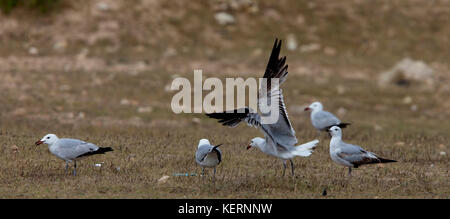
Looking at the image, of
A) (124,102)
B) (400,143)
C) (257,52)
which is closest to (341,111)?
(400,143)

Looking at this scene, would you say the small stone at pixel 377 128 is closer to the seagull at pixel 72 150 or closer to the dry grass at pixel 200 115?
the dry grass at pixel 200 115

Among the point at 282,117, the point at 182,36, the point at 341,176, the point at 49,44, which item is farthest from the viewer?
the point at 182,36

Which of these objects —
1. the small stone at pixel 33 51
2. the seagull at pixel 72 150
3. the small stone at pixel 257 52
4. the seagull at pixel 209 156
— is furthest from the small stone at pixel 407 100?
the seagull at pixel 72 150

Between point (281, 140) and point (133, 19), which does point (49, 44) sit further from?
point (281, 140)

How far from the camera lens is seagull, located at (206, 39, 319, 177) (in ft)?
32.8

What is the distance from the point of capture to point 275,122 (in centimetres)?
1053

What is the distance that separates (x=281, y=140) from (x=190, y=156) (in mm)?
2859

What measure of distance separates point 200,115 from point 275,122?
9.63 metres

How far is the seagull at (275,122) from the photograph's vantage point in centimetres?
1000

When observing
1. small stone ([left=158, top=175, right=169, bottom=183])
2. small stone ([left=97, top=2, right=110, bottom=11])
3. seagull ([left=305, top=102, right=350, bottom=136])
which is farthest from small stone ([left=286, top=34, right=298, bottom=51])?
small stone ([left=158, top=175, right=169, bottom=183])

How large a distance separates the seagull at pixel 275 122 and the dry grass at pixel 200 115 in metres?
0.52

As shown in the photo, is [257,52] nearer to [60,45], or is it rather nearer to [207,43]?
[207,43]

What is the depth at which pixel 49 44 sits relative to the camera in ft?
85.4
